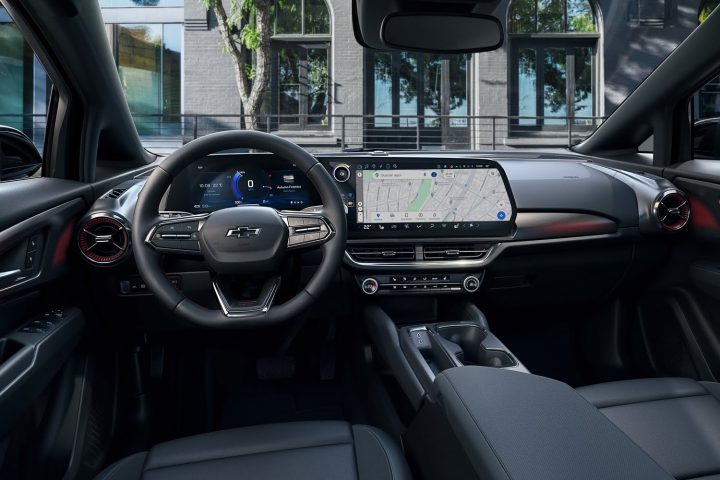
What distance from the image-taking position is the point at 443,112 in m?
10.9

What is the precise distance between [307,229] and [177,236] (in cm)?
35

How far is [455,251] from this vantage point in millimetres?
2201

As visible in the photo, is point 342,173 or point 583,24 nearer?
point 342,173

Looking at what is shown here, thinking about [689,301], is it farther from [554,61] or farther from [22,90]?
[554,61]

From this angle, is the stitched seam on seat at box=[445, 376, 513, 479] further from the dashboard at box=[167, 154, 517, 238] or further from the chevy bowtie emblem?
the dashboard at box=[167, 154, 517, 238]

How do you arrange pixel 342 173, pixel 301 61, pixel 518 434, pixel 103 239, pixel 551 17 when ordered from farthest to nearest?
pixel 551 17 → pixel 301 61 → pixel 342 173 → pixel 103 239 → pixel 518 434

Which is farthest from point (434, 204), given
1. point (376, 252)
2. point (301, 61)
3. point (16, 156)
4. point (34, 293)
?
point (301, 61)

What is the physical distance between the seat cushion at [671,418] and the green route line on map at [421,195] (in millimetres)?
814

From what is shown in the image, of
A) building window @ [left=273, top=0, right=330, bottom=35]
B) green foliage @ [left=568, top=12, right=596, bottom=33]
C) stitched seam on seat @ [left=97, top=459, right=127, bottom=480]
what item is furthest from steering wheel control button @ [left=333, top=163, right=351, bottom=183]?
green foliage @ [left=568, top=12, right=596, bottom=33]

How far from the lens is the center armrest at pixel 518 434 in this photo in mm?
976

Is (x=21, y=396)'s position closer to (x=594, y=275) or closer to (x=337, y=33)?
(x=594, y=275)

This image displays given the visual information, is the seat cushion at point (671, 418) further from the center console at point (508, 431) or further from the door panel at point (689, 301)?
the door panel at point (689, 301)

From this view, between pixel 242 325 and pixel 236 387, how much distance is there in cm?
99

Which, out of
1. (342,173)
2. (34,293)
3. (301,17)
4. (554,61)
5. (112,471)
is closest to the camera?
(112,471)
